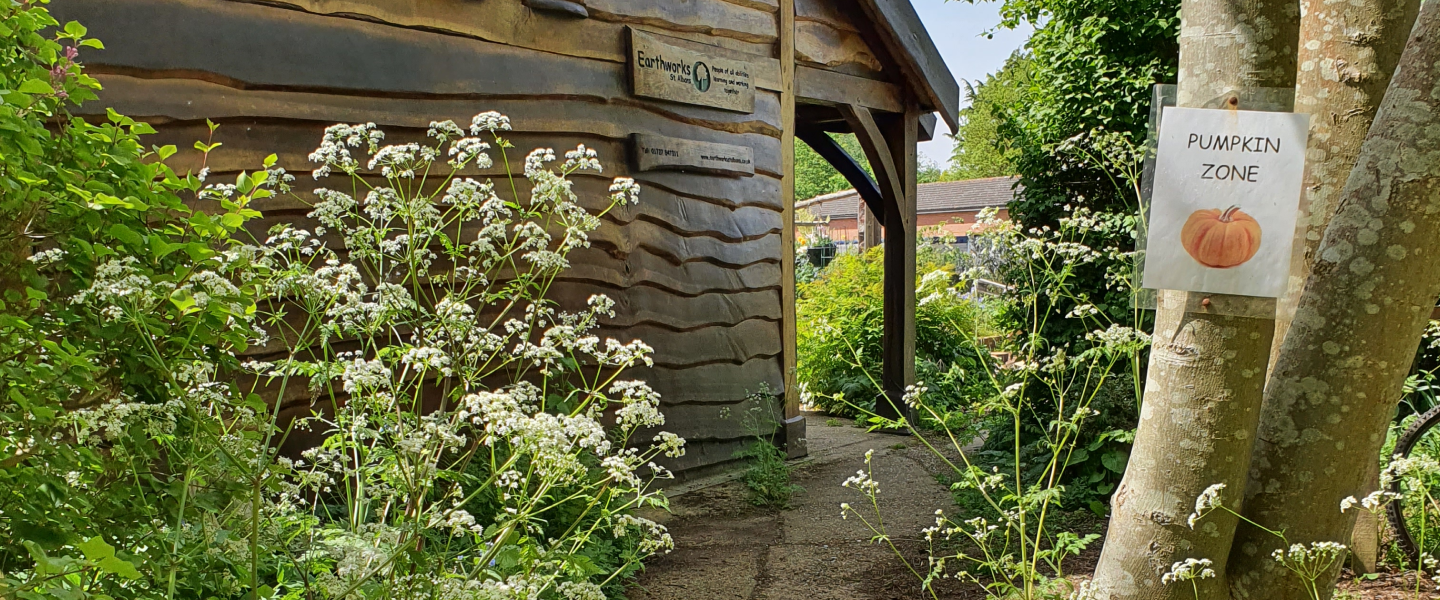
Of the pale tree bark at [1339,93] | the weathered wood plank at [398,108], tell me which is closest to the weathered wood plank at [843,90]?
the weathered wood plank at [398,108]

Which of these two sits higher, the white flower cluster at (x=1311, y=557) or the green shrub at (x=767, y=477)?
the white flower cluster at (x=1311, y=557)

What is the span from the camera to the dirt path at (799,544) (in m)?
3.56

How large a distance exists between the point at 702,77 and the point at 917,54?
221 cm

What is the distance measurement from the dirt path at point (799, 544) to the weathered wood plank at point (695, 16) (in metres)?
2.39

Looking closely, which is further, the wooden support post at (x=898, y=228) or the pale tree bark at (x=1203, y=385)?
the wooden support post at (x=898, y=228)

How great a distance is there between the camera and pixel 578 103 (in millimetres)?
4375

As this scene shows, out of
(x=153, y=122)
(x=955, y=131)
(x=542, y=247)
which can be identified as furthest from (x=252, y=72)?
(x=955, y=131)

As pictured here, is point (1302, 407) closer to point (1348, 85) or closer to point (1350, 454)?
point (1350, 454)

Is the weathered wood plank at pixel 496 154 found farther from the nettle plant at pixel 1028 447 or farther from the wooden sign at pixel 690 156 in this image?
the nettle plant at pixel 1028 447

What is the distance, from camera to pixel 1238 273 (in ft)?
6.63

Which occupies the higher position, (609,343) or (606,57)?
(606,57)

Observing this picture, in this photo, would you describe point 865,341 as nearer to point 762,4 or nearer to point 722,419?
point 722,419

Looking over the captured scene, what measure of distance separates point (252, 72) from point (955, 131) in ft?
16.7

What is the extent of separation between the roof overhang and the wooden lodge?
2 centimetres
